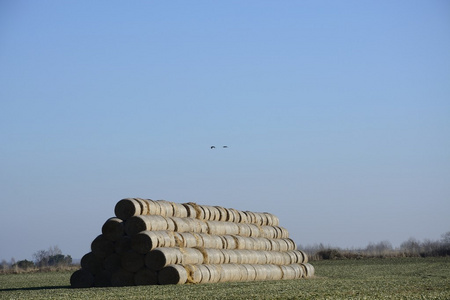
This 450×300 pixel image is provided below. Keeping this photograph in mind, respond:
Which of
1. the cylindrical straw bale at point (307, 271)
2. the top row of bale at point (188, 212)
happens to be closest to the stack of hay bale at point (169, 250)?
the top row of bale at point (188, 212)

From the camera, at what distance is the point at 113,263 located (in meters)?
27.8

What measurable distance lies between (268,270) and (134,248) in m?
7.24

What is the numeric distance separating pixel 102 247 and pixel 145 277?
206 cm

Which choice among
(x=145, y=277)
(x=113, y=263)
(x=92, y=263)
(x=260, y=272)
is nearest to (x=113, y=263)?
(x=113, y=263)

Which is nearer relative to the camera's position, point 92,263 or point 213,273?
point 92,263

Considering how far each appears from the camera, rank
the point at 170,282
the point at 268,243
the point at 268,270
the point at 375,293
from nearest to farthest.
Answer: the point at 375,293 → the point at 170,282 → the point at 268,270 → the point at 268,243

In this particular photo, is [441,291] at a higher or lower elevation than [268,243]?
lower

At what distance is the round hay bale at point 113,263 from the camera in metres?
27.7

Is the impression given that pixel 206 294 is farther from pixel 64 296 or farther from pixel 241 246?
pixel 241 246

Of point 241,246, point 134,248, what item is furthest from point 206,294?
point 241,246

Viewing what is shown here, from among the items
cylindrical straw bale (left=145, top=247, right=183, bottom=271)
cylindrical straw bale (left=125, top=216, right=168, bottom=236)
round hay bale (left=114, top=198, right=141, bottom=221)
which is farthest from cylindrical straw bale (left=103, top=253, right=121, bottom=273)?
round hay bale (left=114, top=198, right=141, bottom=221)

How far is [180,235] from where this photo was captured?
28.9 metres

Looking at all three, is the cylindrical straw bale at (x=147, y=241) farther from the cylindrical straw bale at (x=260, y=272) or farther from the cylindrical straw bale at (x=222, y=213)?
the cylindrical straw bale at (x=222, y=213)

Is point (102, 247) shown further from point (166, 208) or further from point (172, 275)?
point (172, 275)
